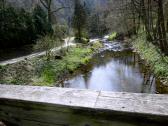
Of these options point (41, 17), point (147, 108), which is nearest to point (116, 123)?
point (147, 108)

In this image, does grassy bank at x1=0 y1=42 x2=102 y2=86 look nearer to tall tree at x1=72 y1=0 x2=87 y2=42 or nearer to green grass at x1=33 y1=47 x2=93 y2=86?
green grass at x1=33 y1=47 x2=93 y2=86

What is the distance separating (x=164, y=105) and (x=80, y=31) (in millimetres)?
38281

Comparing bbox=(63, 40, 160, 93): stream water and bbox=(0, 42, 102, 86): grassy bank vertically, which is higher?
bbox=(0, 42, 102, 86): grassy bank

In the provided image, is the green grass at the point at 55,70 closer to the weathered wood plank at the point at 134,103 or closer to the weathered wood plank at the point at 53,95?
the weathered wood plank at the point at 53,95

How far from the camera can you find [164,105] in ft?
5.07

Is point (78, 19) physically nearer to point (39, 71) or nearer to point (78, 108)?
point (39, 71)

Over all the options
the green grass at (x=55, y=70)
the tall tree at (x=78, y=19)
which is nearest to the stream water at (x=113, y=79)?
the green grass at (x=55, y=70)

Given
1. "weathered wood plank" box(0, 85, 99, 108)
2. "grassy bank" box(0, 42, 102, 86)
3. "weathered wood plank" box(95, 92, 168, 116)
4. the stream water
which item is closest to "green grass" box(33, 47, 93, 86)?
"grassy bank" box(0, 42, 102, 86)

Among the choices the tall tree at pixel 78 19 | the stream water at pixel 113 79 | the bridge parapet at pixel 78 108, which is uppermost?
the tall tree at pixel 78 19

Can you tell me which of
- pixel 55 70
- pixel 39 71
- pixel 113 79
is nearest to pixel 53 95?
pixel 113 79

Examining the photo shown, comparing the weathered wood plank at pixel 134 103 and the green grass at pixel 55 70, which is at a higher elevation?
the weathered wood plank at pixel 134 103

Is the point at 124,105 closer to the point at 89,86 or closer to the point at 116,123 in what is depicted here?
the point at 116,123

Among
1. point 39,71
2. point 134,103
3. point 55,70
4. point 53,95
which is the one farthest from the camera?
point 55,70

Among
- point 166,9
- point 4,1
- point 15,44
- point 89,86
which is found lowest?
point 89,86
